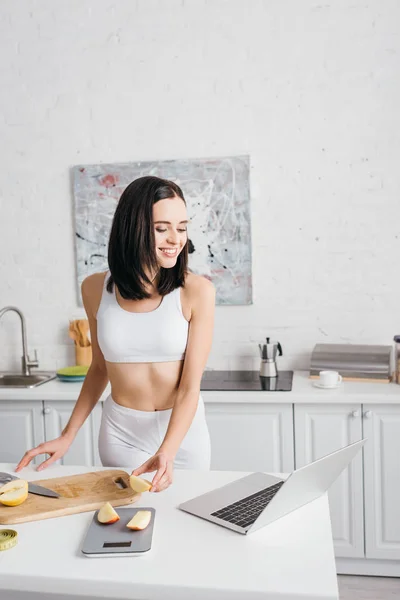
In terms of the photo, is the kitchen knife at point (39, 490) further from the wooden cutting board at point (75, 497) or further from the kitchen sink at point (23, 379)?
the kitchen sink at point (23, 379)

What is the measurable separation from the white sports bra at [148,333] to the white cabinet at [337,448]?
1.12m

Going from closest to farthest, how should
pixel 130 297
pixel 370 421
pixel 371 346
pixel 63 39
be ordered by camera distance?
pixel 130 297
pixel 370 421
pixel 371 346
pixel 63 39

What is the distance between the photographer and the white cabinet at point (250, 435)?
9.77 feet

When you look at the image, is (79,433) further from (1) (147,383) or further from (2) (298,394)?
(1) (147,383)

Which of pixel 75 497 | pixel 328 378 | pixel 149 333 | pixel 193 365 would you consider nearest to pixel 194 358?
pixel 193 365

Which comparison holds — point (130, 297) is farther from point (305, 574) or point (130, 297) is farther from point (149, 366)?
point (305, 574)

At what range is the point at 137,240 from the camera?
6.35ft

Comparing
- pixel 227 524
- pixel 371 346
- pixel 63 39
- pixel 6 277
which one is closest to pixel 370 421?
pixel 371 346

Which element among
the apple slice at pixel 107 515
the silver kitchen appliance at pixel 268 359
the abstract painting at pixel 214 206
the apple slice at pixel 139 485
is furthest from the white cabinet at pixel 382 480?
the apple slice at pixel 107 515

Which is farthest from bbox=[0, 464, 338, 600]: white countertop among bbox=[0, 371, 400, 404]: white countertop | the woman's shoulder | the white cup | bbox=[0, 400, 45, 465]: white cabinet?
bbox=[0, 400, 45, 465]: white cabinet

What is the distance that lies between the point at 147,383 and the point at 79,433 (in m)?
1.21

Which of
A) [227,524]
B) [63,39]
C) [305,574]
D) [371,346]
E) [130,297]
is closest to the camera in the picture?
[305,574]

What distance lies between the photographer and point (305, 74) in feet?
11.1

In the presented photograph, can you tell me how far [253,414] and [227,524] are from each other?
5.10 ft
